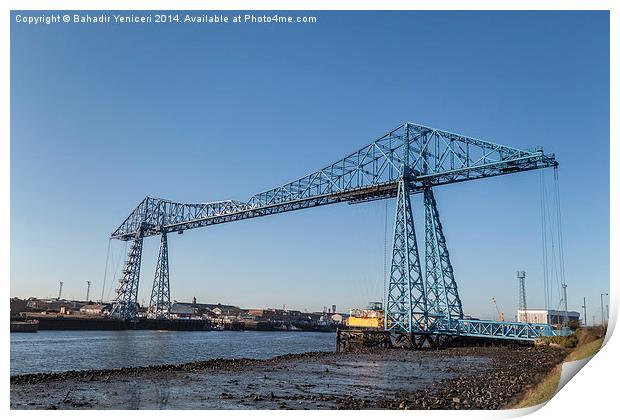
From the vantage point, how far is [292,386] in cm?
1820

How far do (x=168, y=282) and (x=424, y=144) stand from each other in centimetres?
5108

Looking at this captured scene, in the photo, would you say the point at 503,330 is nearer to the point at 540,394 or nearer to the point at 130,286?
the point at 540,394

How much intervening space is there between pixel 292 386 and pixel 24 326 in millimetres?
47418

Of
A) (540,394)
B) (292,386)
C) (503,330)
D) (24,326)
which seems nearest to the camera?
(540,394)

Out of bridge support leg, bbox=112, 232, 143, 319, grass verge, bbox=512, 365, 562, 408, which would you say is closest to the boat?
bridge support leg, bbox=112, 232, 143, 319

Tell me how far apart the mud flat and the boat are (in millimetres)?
38450

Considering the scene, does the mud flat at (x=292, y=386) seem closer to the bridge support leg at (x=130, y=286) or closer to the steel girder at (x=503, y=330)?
the steel girder at (x=503, y=330)

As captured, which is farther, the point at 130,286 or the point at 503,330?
the point at 130,286

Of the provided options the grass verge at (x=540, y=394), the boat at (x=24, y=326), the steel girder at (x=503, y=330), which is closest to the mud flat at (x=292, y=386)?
the grass verge at (x=540, y=394)

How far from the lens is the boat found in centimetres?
5481

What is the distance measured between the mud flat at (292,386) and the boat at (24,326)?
38450 mm

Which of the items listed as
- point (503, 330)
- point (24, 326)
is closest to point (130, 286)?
point (24, 326)

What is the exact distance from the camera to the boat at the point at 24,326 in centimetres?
5481
